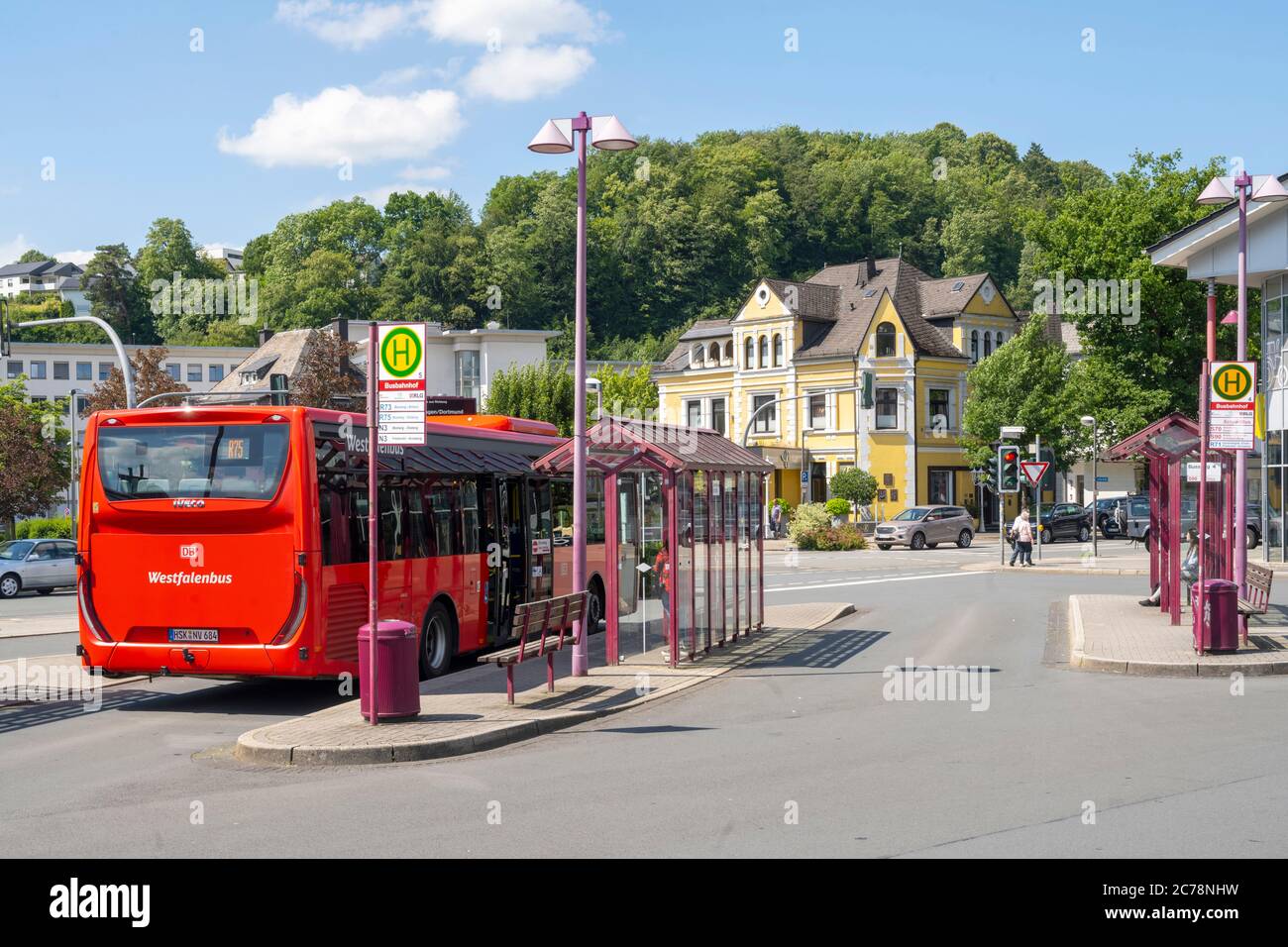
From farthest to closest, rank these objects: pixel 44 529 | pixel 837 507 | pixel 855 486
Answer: pixel 855 486, pixel 837 507, pixel 44 529

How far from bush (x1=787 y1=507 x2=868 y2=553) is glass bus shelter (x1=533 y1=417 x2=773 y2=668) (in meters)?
31.2

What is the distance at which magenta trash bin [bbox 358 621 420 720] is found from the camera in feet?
39.7

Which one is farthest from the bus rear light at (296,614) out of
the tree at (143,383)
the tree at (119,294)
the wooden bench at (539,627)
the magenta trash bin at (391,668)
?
the tree at (119,294)

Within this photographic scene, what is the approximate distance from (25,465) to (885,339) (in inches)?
1612

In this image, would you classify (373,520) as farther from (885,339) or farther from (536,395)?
(885,339)

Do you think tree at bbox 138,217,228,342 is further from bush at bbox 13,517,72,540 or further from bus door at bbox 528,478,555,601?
bus door at bbox 528,478,555,601

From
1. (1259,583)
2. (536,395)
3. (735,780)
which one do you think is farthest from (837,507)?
(735,780)

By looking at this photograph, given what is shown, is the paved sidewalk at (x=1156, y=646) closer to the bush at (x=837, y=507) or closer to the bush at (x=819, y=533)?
the bush at (x=819, y=533)

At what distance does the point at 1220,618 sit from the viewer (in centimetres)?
1683

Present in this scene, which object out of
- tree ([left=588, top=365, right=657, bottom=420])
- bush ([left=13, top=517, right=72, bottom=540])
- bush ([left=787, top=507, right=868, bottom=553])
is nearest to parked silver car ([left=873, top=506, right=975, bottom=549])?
bush ([left=787, top=507, right=868, bottom=553])

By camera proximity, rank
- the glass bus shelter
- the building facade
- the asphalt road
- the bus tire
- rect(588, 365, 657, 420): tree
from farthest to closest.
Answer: rect(588, 365, 657, 420): tree, the building facade, the bus tire, the glass bus shelter, the asphalt road
